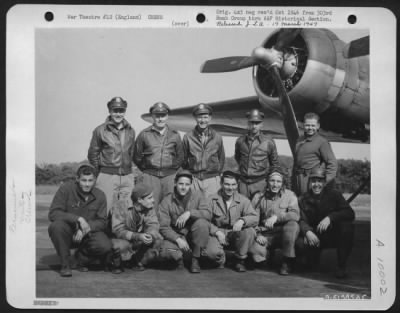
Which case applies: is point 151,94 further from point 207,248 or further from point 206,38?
point 207,248

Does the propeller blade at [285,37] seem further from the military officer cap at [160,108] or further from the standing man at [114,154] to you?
the standing man at [114,154]

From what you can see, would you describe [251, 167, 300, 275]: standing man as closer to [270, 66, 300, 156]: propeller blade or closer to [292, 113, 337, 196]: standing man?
[292, 113, 337, 196]: standing man

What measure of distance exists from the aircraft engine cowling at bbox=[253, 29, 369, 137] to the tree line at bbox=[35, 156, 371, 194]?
0.27 m

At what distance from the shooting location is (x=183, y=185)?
323cm

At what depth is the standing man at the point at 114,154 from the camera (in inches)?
130

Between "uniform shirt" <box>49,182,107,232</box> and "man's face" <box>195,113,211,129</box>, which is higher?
"man's face" <box>195,113,211,129</box>

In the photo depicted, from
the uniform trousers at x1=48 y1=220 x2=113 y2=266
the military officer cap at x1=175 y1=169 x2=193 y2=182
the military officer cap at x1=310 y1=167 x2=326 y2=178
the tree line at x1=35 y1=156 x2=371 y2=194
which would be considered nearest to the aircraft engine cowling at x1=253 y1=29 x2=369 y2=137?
the tree line at x1=35 y1=156 x2=371 y2=194

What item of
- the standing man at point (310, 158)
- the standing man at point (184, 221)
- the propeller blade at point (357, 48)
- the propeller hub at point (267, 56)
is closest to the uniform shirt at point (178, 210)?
the standing man at point (184, 221)

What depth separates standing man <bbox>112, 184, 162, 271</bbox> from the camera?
3.18m

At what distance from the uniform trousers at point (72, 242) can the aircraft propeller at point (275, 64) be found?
158 centimetres

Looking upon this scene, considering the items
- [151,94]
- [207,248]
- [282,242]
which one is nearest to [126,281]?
[207,248]

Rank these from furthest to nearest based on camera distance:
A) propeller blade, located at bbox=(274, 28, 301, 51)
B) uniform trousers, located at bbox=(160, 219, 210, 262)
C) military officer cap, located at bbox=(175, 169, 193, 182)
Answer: propeller blade, located at bbox=(274, 28, 301, 51)
military officer cap, located at bbox=(175, 169, 193, 182)
uniform trousers, located at bbox=(160, 219, 210, 262)

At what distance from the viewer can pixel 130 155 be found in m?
3.32

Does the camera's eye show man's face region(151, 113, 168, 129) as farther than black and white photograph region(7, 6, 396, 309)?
Yes
